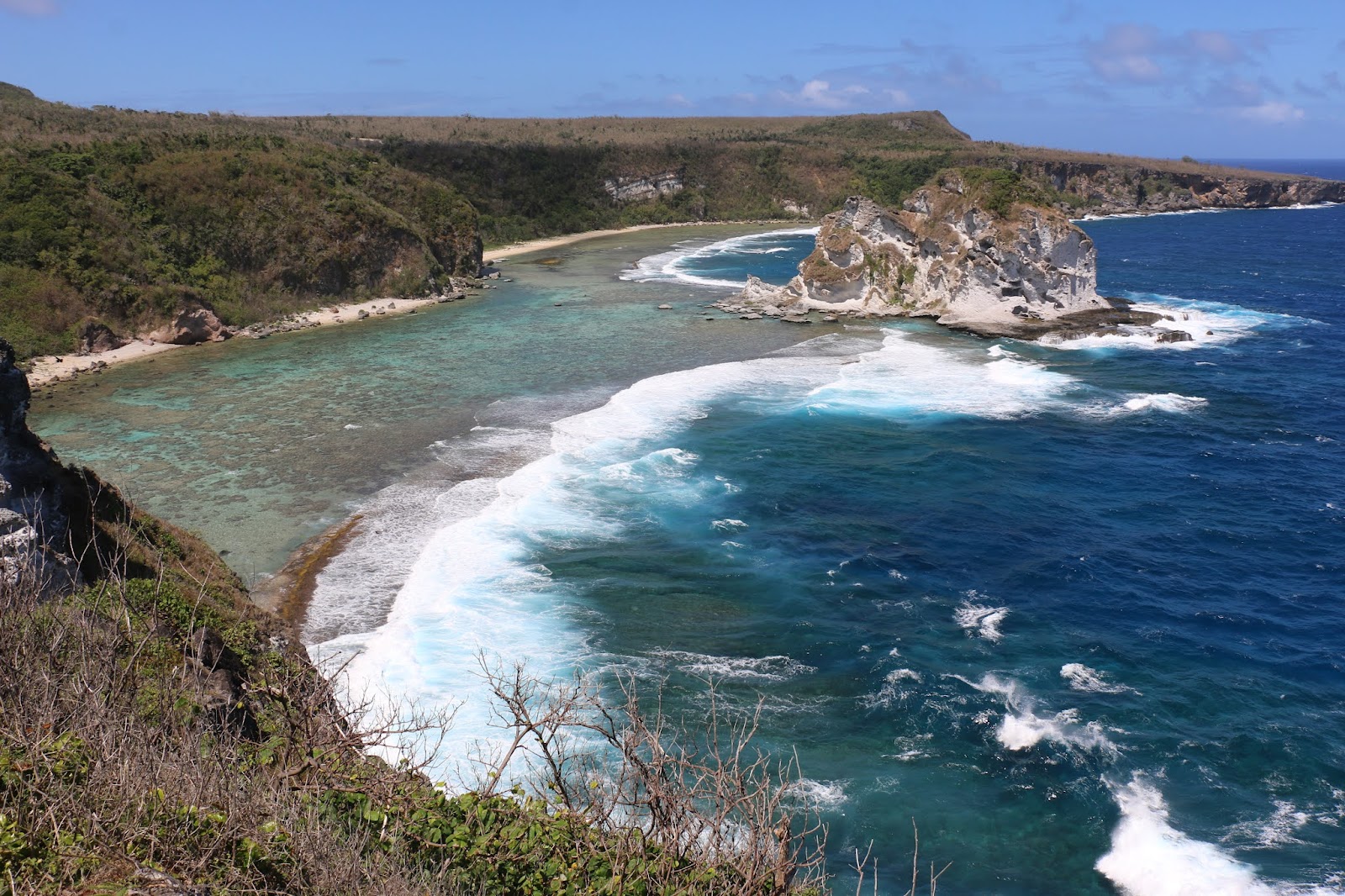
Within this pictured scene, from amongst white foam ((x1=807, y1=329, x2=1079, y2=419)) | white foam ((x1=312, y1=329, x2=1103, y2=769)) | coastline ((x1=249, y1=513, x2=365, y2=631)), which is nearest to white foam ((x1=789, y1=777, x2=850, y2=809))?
white foam ((x1=312, y1=329, x2=1103, y2=769))

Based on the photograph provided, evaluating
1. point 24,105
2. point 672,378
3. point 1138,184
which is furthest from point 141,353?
point 1138,184

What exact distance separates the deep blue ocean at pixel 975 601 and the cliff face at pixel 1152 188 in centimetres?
11254

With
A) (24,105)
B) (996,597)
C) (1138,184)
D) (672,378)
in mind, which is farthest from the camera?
(1138,184)

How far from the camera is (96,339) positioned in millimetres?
51875

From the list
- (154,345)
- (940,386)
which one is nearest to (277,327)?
(154,345)

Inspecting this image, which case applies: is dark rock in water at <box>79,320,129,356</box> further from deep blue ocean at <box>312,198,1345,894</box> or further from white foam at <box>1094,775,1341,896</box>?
white foam at <box>1094,775,1341,896</box>

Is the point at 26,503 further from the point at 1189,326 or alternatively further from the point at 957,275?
the point at 1189,326

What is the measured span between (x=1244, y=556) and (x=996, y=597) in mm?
8671

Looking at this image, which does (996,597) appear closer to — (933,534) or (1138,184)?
(933,534)

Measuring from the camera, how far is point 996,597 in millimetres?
24938

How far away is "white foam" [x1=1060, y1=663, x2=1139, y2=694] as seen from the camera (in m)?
20.8

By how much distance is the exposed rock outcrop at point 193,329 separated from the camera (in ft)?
182

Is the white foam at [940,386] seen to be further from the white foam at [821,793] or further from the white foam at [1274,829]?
the white foam at [821,793]

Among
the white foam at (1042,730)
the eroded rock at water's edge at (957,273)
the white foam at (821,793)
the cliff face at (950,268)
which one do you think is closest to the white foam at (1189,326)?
the eroded rock at water's edge at (957,273)
